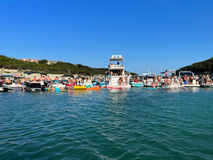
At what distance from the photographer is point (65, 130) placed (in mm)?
6910

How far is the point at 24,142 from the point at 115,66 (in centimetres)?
3623

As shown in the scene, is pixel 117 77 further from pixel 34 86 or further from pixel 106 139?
pixel 106 139

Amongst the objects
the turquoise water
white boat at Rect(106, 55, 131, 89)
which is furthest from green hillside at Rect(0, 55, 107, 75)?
the turquoise water

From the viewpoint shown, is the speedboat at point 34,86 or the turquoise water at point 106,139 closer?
the turquoise water at point 106,139

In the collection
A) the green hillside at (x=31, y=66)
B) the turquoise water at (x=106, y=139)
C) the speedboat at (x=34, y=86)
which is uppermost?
the green hillside at (x=31, y=66)

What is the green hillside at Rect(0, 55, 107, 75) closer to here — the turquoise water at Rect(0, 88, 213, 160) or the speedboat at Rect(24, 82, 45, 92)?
the speedboat at Rect(24, 82, 45, 92)

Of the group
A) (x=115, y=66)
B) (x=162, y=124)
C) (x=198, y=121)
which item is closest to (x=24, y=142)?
(x=162, y=124)

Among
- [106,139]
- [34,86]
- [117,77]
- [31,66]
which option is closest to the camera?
[106,139]

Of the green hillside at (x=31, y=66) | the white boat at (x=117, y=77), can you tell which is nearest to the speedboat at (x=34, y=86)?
the white boat at (x=117, y=77)

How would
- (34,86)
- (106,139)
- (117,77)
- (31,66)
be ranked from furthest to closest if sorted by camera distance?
(31,66) → (117,77) → (34,86) → (106,139)

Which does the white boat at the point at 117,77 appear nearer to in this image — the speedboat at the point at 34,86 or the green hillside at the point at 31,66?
the speedboat at the point at 34,86

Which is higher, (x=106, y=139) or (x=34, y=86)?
(x=34, y=86)

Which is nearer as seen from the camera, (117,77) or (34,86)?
(34,86)

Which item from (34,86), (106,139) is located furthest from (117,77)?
(106,139)
